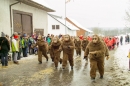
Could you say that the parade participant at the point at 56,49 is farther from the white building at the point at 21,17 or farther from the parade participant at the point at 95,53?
the white building at the point at 21,17

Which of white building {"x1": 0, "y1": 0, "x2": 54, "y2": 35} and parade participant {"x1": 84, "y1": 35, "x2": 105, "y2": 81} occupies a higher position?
white building {"x1": 0, "y1": 0, "x2": 54, "y2": 35}

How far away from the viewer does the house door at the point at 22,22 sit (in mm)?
15166

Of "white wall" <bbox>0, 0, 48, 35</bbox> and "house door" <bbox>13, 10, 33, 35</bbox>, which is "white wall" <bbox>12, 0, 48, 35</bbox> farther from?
"house door" <bbox>13, 10, 33, 35</bbox>

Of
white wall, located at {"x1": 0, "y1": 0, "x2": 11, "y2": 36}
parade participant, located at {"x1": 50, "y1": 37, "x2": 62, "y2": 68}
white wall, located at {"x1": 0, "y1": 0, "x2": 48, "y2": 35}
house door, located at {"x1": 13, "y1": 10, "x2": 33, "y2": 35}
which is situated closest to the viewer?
parade participant, located at {"x1": 50, "y1": 37, "x2": 62, "y2": 68}

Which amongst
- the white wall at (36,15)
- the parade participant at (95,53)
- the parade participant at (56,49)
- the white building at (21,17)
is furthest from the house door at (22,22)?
the parade participant at (95,53)

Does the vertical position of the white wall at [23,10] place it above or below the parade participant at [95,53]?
above

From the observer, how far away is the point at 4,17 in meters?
13.6

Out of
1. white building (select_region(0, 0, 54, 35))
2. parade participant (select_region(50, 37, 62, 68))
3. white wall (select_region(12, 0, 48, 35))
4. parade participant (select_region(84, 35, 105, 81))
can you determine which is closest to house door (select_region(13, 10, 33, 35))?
white building (select_region(0, 0, 54, 35))

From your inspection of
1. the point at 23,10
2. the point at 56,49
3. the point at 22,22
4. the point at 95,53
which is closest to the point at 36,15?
the point at 23,10

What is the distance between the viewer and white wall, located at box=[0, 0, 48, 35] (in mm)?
13430

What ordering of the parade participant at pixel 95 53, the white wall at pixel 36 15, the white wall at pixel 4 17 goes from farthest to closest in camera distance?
1. the white wall at pixel 36 15
2. the white wall at pixel 4 17
3. the parade participant at pixel 95 53

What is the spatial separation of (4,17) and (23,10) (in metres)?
3.08

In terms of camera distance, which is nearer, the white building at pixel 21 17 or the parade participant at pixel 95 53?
the parade participant at pixel 95 53

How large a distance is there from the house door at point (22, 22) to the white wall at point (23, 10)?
422 mm
